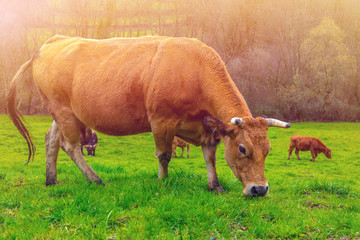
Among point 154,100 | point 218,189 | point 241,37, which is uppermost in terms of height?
point 241,37

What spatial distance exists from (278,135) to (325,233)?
2817 centimetres

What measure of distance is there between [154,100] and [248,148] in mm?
1850

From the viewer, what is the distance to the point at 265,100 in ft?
138

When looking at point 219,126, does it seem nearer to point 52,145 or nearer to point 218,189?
point 218,189

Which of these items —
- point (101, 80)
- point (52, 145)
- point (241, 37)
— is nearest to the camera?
point (101, 80)

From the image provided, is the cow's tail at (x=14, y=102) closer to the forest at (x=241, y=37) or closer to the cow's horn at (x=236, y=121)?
the cow's horn at (x=236, y=121)

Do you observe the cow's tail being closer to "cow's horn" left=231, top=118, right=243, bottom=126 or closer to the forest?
"cow's horn" left=231, top=118, right=243, bottom=126

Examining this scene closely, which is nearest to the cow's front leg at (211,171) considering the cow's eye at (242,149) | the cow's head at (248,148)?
the cow's head at (248,148)

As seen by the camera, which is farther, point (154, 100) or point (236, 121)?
point (154, 100)

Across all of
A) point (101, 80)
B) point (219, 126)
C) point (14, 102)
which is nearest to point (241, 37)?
point (14, 102)

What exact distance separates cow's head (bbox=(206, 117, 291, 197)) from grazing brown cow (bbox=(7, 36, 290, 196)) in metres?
0.02

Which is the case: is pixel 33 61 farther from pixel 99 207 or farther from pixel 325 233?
pixel 325 233

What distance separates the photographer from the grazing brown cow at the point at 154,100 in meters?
5.56

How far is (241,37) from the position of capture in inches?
1922
